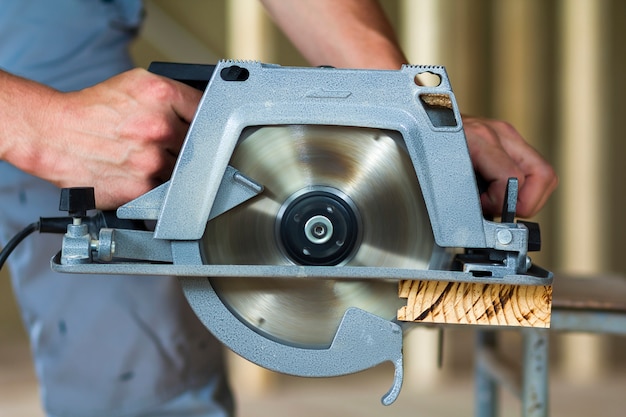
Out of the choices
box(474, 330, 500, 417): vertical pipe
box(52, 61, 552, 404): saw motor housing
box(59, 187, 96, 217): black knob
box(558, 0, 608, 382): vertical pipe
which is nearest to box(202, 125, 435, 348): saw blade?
box(52, 61, 552, 404): saw motor housing

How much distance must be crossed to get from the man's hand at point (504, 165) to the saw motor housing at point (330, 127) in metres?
0.20

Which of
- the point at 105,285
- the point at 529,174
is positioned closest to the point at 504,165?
the point at 529,174

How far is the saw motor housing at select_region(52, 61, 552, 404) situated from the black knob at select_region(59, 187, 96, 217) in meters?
0.01

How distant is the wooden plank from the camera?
35.5 inches

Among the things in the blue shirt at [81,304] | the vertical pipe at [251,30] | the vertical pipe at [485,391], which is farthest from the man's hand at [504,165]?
the vertical pipe at [251,30]

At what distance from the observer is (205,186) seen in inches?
35.5

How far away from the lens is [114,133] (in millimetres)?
1041

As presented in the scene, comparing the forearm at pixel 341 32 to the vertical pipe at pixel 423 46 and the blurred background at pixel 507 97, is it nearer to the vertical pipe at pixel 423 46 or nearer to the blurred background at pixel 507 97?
the blurred background at pixel 507 97

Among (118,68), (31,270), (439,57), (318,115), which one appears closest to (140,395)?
(31,270)

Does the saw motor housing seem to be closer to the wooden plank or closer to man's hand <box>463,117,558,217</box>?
the wooden plank

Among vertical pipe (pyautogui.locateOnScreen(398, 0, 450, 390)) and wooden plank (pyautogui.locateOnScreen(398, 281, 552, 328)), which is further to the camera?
vertical pipe (pyautogui.locateOnScreen(398, 0, 450, 390))

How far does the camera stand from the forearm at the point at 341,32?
1.43 meters

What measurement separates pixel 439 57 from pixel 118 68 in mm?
2191

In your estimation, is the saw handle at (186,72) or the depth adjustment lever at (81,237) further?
the saw handle at (186,72)
